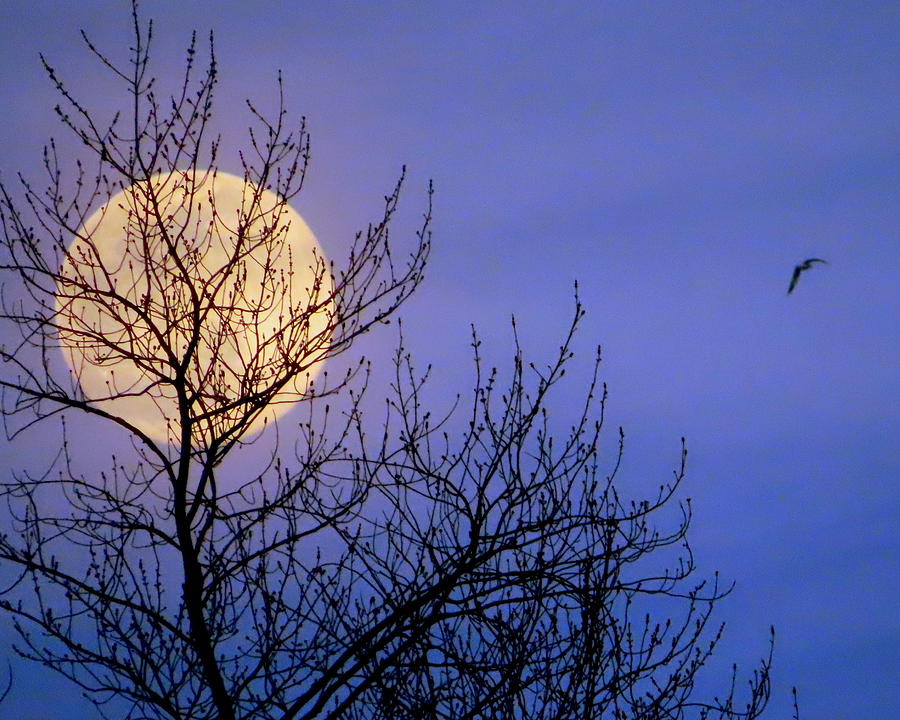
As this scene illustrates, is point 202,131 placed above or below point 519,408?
above

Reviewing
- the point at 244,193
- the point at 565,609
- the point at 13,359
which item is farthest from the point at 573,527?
the point at 13,359

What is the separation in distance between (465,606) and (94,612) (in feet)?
8.06

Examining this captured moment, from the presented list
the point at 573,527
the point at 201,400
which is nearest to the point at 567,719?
the point at 573,527

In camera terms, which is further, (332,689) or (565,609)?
(565,609)

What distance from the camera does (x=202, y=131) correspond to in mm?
7277

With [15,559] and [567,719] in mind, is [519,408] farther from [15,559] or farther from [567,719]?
[15,559]

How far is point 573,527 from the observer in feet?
22.5

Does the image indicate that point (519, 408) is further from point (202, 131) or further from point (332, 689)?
point (202, 131)

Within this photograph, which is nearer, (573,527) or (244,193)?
(573,527)

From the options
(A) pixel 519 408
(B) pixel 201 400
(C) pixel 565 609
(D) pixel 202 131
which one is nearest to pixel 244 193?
(D) pixel 202 131

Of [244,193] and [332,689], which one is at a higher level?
[244,193]

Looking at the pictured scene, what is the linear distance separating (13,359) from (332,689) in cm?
289

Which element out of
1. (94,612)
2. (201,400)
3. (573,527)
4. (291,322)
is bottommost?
(94,612)

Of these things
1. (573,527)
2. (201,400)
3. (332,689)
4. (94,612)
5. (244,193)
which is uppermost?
(244,193)
